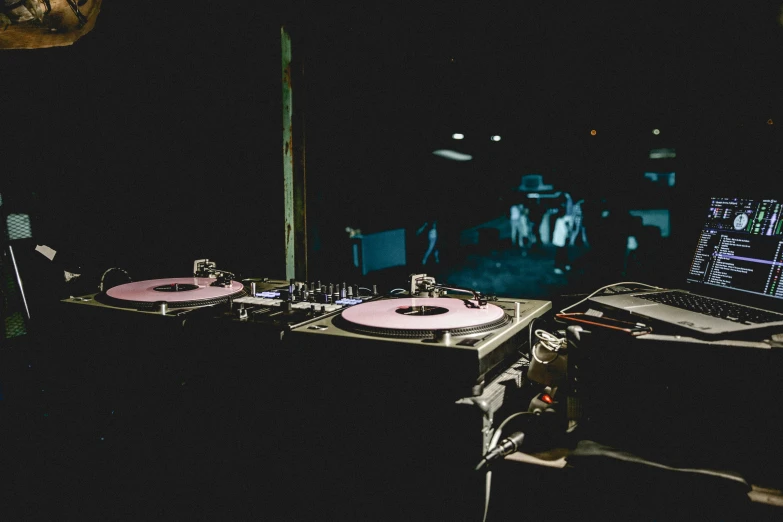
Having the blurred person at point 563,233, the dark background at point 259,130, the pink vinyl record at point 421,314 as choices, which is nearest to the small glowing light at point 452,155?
the dark background at point 259,130

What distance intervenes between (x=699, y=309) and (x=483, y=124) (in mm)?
1373

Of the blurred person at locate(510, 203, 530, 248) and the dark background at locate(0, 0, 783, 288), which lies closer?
the dark background at locate(0, 0, 783, 288)

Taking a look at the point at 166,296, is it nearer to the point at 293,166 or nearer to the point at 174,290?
the point at 174,290

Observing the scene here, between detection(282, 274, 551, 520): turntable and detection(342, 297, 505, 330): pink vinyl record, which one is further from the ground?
detection(342, 297, 505, 330): pink vinyl record

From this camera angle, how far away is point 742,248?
1.66m

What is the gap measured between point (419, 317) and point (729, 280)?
1037 millimetres

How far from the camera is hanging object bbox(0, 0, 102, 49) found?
1813 mm

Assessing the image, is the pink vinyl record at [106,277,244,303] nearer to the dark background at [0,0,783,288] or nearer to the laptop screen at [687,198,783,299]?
A: the dark background at [0,0,783,288]

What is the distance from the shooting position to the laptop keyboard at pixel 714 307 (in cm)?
140

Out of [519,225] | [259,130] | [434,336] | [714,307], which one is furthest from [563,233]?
[259,130]

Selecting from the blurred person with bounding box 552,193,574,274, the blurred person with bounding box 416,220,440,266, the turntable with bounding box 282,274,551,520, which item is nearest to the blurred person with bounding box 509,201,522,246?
the blurred person with bounding box 552,193,574,274

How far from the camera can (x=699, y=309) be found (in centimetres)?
153

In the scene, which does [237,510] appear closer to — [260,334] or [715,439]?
[260,334]

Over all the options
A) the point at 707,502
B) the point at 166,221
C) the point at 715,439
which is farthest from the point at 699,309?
the point at 166,221
